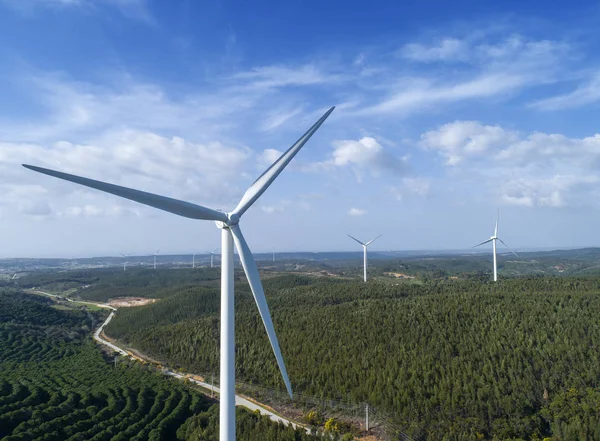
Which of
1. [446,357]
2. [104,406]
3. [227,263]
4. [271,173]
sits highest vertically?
[271,173]

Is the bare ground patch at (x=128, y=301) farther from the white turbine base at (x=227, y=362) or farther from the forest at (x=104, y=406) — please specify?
the white turbine base at (x=227, y=362)

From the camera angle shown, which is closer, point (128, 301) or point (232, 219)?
point (232, 219)

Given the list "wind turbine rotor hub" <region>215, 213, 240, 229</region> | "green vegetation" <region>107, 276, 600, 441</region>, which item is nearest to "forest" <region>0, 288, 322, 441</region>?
"green vegetation" <region>107, 276, 600, 441</region>

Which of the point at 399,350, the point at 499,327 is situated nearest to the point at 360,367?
the point at 399,350

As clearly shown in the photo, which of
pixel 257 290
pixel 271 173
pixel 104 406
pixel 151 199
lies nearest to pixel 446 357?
pixel 257 290

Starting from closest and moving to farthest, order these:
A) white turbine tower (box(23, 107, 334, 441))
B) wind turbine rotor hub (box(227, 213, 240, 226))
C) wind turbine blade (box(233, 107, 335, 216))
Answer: white turbine tower (box(23, 107, 334, 441)), wind turbine rotor hub (box(227, 213, 240, 226)), wind turbine blade (box(233, 107, 335, 216))

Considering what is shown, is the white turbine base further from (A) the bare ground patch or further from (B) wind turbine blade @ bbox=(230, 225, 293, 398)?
(A) the bare ground patch

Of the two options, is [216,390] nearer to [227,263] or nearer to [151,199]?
[227,263]
